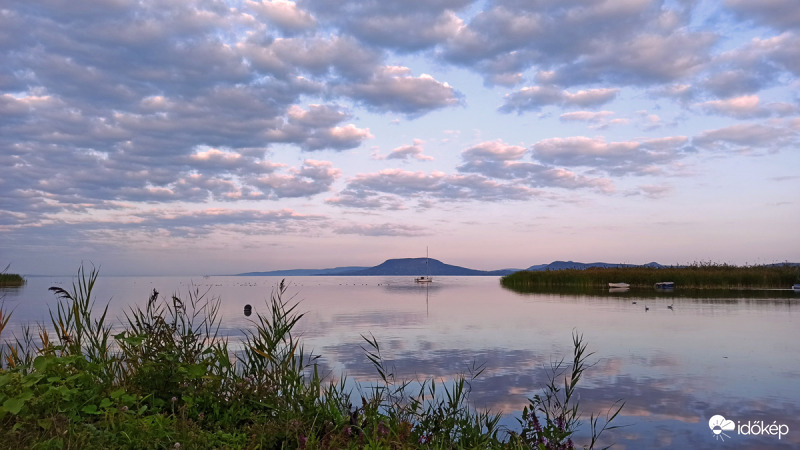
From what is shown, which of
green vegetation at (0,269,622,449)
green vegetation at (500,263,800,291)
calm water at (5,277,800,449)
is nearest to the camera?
green vegetation at (0,269,622,449)

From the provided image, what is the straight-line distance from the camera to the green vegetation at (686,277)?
37.8 metres

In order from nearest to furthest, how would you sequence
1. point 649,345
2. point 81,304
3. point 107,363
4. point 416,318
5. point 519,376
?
point 107,363 < point 81,304 < point 519,376 < point 649,345 < point 416,318

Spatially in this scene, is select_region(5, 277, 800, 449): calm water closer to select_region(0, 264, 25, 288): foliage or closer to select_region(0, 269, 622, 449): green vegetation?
select_region(0, 269, 622, 449): green vegetation

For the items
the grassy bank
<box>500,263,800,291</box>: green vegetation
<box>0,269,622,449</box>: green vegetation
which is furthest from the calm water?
the grassy bank

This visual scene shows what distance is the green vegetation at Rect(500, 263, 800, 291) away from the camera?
124 feet

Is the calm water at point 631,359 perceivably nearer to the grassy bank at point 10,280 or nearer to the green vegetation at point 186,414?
the green vegetation at point 186,414

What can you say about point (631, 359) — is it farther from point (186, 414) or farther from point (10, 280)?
point (10, 280)

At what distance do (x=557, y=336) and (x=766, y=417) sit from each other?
766 cm

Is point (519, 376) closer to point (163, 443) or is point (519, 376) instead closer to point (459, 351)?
point (459, 351)

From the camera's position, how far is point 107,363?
19.5 ft

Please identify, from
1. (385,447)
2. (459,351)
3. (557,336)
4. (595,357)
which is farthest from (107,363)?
(557,336)

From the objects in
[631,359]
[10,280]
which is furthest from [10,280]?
[631,359]

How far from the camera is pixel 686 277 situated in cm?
4091

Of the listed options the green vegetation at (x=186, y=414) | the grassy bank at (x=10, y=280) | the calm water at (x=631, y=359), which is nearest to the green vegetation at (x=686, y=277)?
the calm water at (x=631, y=359)
